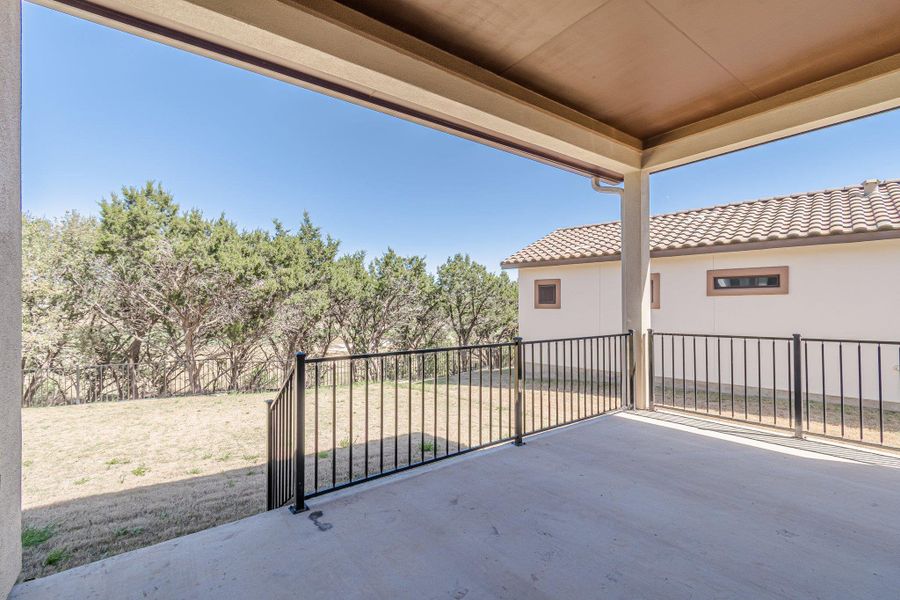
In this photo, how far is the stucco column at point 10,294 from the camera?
1.39m

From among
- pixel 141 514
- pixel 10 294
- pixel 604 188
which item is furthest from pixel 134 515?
pixel 604 188

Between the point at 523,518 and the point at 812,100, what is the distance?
370 cm

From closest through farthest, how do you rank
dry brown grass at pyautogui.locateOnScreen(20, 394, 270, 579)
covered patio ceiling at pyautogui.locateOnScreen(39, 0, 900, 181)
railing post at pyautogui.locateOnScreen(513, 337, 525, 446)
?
1. covered patio ceiling at pyautogui.locateOnScreen(39, 0, 900, 181)
2. dry brown grass at pyautogui.locateOnScreen(20, 394, 270, 579)
3. railing post at pyautogui.locateOnScreen(513, 337, 525, 446)

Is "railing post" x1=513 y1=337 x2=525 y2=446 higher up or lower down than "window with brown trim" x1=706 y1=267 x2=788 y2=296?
lower down

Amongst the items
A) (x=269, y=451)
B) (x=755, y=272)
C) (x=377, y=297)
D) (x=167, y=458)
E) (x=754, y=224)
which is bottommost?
(x=167, y=458)

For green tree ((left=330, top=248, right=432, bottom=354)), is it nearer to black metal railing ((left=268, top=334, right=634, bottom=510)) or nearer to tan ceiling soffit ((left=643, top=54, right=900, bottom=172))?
black metal railing ((left=268, top=334, right=634, bottom=510))

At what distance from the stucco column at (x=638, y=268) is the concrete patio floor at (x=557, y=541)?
1551 millimetres

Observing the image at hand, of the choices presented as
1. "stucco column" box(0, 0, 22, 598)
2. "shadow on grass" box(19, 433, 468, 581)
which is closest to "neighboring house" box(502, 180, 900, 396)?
"shadow on grass" box(19, 433, 468, 581)

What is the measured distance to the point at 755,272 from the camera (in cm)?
608

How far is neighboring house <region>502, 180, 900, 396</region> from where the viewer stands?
5137mm

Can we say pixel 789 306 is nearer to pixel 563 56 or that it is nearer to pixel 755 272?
pixel 755 272

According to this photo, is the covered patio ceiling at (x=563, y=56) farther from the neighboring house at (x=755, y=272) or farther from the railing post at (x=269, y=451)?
the neighboring house at (x=755, y=272)

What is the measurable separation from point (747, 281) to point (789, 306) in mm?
648

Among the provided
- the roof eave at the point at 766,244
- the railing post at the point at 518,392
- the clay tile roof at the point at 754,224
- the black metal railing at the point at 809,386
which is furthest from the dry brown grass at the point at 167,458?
the clay tile roof at the point at 754,224
